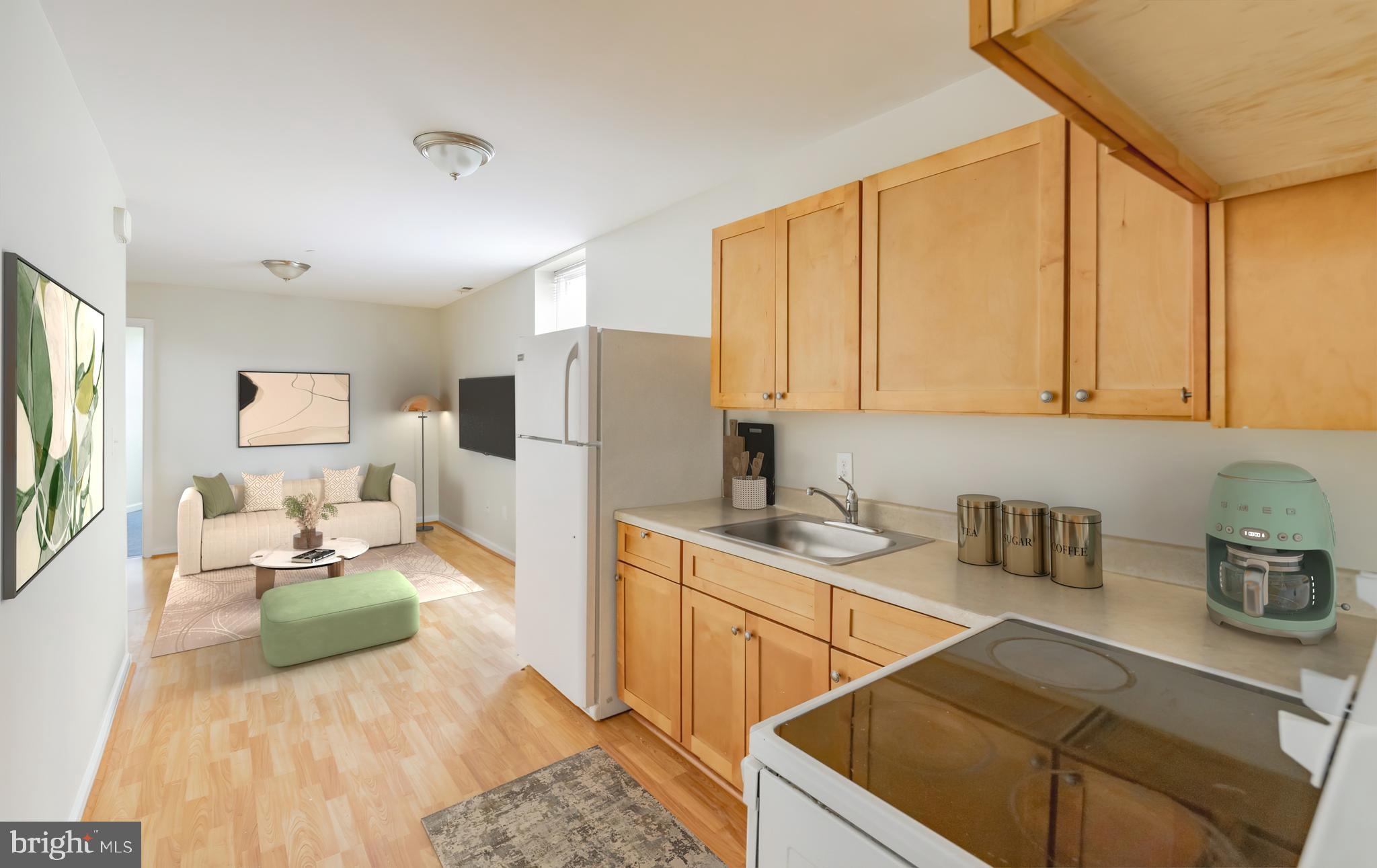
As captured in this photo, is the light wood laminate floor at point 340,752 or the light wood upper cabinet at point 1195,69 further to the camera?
the light wood laminate floor at point 340,752

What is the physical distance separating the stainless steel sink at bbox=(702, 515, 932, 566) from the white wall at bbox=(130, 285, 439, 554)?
555cm

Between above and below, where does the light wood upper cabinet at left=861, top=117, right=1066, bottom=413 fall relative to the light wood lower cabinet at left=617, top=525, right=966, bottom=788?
above

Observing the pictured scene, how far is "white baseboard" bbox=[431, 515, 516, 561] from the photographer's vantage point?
5.48 m

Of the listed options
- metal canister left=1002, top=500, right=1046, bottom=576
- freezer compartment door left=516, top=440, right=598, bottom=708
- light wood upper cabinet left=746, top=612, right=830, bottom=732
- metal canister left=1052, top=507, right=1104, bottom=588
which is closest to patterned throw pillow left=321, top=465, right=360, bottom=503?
freezer compartment door left=516, top=440, right=598, bottom=708

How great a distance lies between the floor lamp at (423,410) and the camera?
21.2 ft

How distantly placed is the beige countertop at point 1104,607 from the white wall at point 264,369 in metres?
5.76

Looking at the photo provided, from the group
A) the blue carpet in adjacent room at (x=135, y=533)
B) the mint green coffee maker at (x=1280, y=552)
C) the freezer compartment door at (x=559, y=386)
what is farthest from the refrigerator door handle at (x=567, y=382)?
the blue carpet in adjacent room at (x=135, y=533)

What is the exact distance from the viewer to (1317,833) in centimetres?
55

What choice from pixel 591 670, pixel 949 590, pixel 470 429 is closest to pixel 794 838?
pixel 949 590

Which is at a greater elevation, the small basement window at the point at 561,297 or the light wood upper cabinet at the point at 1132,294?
the small basement window at the point at 561,297

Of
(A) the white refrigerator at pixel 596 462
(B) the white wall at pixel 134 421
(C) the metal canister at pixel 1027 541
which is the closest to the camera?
(C) the metal canister at pixel 1027 541

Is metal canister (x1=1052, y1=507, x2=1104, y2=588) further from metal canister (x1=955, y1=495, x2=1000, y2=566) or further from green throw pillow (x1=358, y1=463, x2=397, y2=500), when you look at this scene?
green throw pillow (x1=358, y1=463, x2=397, y2=500)

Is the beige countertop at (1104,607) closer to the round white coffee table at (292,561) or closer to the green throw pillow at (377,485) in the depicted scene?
the round white coffee table at (292,561)

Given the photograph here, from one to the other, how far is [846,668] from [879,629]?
18 centimetres
